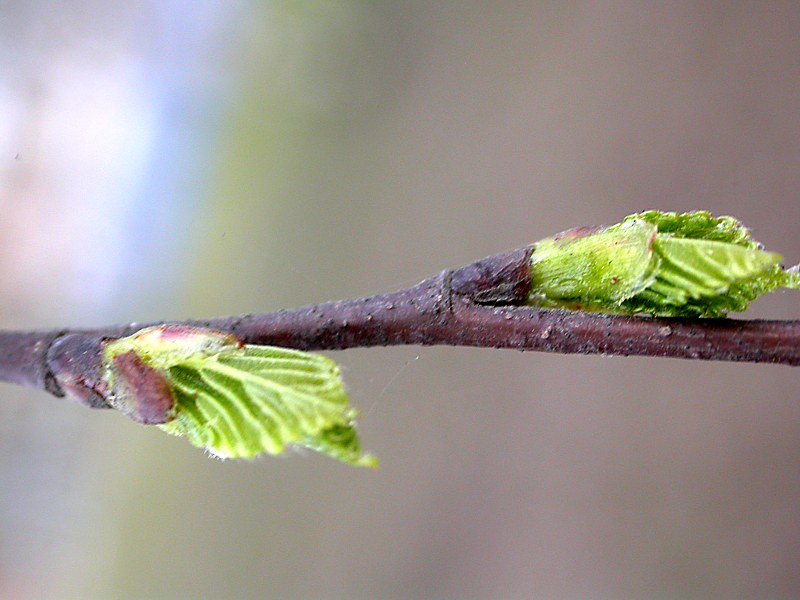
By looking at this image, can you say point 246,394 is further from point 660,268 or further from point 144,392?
point 660,268

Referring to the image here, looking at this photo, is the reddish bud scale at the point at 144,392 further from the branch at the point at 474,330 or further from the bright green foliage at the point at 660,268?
the bright green foliage at the point at 660,268

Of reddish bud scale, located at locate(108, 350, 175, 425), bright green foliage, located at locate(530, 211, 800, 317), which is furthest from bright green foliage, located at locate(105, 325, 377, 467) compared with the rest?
bright green foliage, located at locate(530, 211, 800, 317)

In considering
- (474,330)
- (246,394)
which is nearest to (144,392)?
(246,394)

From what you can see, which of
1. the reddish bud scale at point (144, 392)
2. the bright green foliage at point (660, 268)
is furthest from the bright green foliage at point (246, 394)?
the bright green foliage at point (660, 268)

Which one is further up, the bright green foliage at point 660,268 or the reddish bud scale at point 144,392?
the bright green foliage at point 660,268

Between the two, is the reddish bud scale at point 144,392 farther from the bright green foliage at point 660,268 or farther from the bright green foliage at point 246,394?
the bright green foliage at point 660,268

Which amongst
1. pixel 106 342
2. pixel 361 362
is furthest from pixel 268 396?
pixel 361 362

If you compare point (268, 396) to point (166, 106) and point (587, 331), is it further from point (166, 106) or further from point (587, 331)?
point (166, 106)
